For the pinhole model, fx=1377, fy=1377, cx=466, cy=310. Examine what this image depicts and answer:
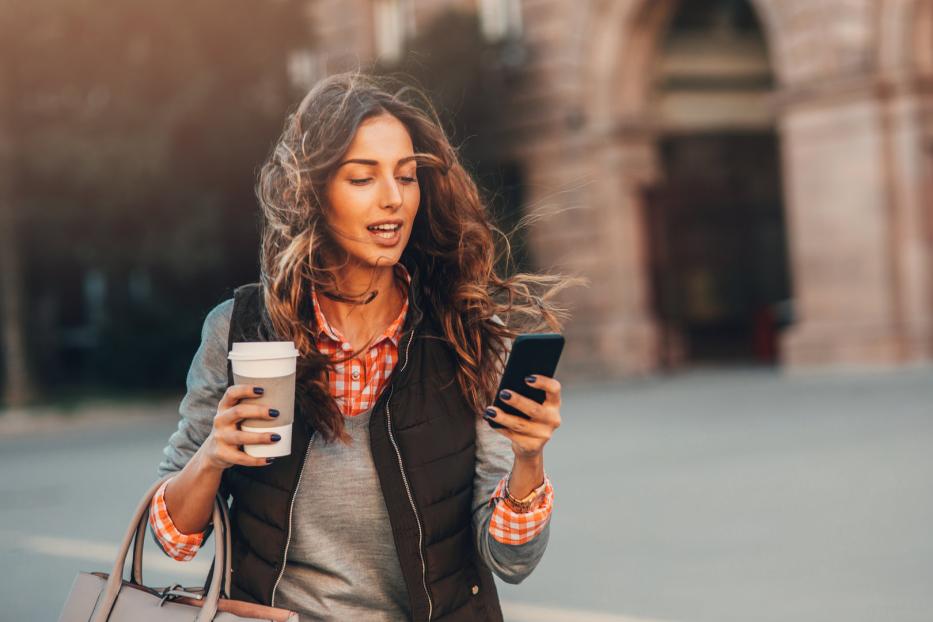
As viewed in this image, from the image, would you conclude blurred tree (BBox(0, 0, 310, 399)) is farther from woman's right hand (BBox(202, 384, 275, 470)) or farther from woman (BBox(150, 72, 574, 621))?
woman's right hand (BBox(202, 384, 275, 470))

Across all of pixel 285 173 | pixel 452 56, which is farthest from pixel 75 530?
pixel 452 56

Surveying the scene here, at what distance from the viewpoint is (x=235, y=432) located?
7.75 feet

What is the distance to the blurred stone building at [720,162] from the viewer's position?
1769 centimetres

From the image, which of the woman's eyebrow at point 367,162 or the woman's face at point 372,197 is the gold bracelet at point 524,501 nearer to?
the woman's face at point 372,197

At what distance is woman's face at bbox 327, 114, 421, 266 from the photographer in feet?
8.81

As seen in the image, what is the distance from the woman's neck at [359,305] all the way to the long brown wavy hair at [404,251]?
0.04 meters

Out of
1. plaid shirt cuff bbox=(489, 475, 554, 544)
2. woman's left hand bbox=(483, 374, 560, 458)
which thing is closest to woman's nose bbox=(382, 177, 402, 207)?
woman's left hand bbox=(483, 374, 560, 458)

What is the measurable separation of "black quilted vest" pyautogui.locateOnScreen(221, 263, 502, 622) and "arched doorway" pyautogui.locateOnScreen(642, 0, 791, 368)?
1941 cm

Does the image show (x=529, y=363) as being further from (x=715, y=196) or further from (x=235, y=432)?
Answer: (x=715, y=196)

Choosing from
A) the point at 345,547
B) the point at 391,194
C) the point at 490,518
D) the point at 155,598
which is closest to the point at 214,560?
the point at 155,598

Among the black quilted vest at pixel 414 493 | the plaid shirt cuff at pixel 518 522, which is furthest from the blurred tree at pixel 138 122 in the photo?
the plaid shirt cuff at pixel 518 522

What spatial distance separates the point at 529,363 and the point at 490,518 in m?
0.40

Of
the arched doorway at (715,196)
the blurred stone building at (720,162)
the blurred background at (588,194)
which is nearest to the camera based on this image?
the blurred background at (588,194)

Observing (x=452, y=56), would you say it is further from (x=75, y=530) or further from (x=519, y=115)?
(x=75, y=530)
